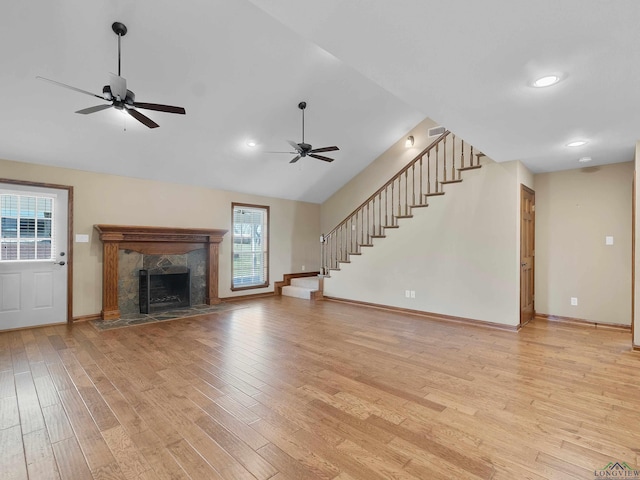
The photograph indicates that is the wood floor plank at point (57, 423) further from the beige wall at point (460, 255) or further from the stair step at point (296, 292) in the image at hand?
the stair step at point (296, 292)

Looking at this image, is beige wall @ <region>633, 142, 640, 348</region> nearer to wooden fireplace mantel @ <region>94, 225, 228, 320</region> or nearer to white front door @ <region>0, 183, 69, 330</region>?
wooden fireplace mantel @ <region>94, 225, 228, 320</region>

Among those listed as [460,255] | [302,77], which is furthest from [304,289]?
[302,77]

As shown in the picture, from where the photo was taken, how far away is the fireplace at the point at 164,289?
577 centimetres

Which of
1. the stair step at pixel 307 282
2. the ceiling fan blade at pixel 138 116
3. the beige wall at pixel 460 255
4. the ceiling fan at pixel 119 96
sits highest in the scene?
the ceiling fan at pixel 119 96

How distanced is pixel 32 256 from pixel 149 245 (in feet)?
5.30

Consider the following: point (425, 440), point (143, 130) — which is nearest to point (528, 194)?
point (425, 440)

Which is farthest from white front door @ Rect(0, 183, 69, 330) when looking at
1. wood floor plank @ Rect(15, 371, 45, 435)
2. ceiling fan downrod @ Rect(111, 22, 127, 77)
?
ceiling fan downrod @ Rect(111, 22, 127, 77)

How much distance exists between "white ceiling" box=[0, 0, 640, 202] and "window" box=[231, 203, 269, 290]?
37.2 inches

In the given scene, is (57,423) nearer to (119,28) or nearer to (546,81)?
(119,28)

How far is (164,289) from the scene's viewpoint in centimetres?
625

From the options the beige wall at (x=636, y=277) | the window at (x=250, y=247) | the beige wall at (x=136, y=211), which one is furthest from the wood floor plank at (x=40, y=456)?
the beige wall at (x=636, y=277)

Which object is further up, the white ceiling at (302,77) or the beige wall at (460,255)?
the white ceiling at (302,77)

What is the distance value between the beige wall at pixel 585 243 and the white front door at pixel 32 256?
791cm

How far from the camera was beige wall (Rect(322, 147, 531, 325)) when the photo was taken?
481 cm
